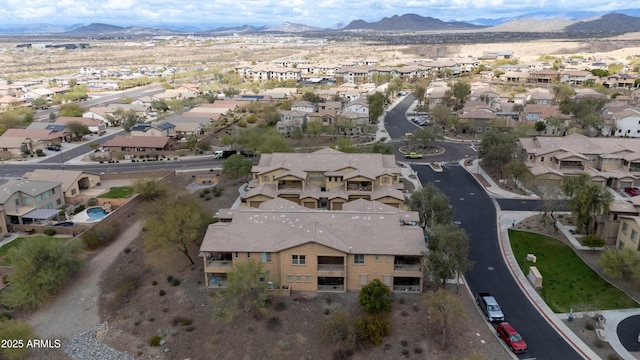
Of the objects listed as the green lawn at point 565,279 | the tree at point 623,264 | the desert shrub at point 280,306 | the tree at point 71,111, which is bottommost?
the desert shrub at point 280,306

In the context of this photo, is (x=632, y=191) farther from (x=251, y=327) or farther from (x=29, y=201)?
(x=29, y=201)

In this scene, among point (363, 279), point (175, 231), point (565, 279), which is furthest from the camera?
point (175, 231)

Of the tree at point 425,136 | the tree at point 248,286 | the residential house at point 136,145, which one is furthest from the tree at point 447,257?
the residential house at point 136,145

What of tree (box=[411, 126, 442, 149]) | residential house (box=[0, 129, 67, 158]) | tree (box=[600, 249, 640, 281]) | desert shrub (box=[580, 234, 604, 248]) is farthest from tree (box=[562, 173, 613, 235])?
residential house (box=[0, 129, 67, 158])

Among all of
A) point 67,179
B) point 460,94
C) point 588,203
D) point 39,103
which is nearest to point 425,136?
point 588,203

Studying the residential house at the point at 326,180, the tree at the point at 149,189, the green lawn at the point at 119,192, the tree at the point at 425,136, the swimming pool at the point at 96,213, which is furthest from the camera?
the tree at the point at 425,136

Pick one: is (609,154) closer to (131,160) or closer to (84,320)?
(84,320)

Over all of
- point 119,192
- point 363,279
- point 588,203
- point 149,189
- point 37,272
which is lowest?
point 119,192

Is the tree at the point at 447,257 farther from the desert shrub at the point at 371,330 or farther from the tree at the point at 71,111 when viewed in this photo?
the tree at the point at 71,111
